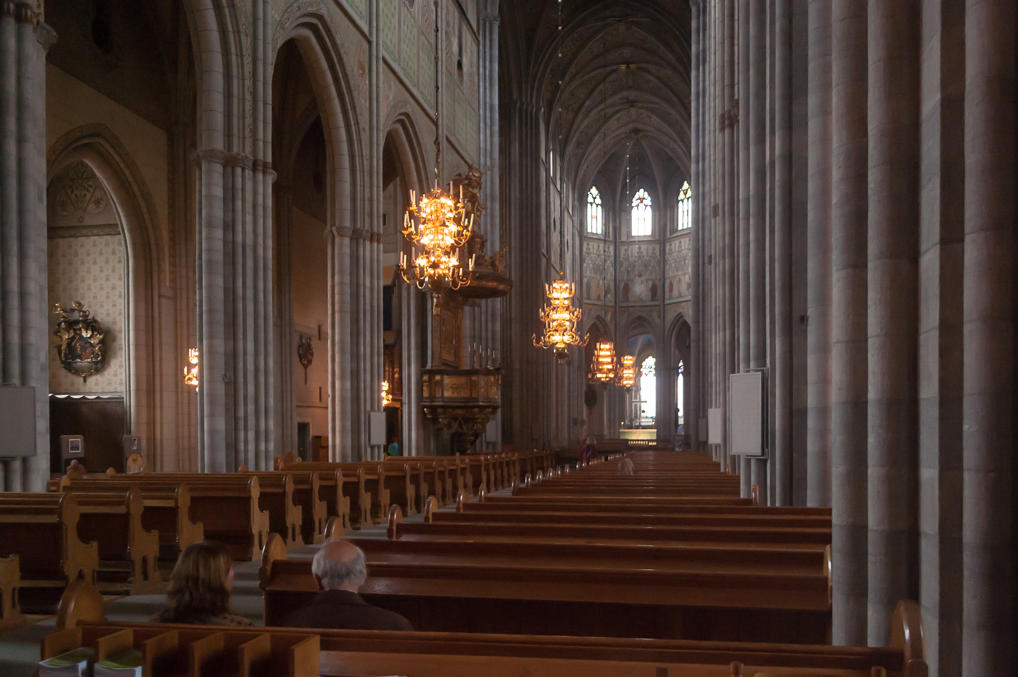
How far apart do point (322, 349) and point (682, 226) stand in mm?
25393

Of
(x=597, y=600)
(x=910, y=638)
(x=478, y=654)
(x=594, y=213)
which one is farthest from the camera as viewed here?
(x=594, y=213)

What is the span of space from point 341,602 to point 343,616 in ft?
0.25

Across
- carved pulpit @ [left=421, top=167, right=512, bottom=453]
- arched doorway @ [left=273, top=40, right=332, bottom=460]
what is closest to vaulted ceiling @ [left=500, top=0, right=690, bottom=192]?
arched doorway @ [left=273, top=40, right=332, bottom=460]

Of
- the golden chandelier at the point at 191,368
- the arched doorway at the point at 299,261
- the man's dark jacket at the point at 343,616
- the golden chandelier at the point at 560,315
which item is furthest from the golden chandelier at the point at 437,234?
the man's dark jacket at the point at 343,616

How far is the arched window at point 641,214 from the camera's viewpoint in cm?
4659

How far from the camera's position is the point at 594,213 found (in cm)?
4716

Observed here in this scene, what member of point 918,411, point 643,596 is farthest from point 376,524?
point 918,411

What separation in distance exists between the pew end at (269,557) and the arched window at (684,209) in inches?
1670

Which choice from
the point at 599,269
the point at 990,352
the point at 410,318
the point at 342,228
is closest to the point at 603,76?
the point at 599,269

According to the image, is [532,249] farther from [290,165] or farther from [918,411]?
[918,411]

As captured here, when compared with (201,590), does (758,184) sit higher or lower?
higher

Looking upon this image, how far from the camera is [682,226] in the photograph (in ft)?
148

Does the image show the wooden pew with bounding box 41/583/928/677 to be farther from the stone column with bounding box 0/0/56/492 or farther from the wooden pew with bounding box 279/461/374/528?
the wooden pew with bounding box 279/461/374/528

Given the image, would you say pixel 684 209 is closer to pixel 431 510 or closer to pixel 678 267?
pixel 678 267
